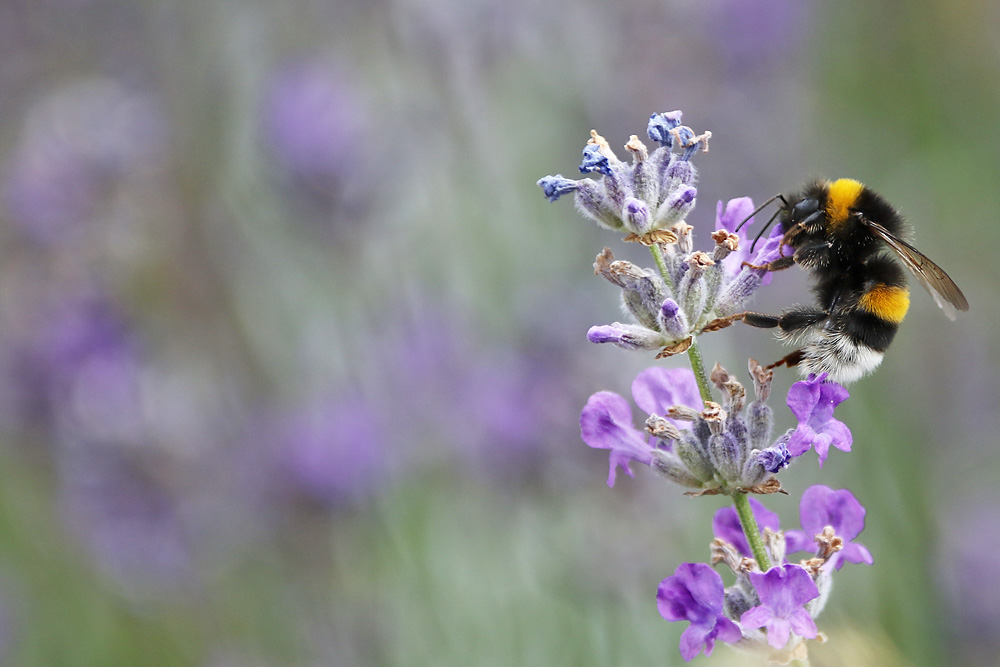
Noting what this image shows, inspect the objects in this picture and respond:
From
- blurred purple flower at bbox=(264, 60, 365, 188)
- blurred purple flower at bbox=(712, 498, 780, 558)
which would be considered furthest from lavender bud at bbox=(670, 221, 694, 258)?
blurred purple flower at bbox=(264, 60, 365, 188)

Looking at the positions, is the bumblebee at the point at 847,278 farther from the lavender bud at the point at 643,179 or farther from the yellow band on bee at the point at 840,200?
the lavender bud at the point at 643,179

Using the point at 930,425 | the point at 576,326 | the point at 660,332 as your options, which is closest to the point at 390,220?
the point at 576,326

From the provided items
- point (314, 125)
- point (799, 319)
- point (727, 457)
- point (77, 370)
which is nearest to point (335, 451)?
point (77, 370)

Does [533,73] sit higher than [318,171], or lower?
higher

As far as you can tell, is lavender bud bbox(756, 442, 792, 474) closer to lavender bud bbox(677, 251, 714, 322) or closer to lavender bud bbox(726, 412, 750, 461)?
lavender bud bbox(726, 412, 750, 461)

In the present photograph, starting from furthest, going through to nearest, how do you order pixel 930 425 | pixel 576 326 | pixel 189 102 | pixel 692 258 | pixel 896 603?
pixel 189 102
pixel 930 425
pixel 576 326
pixel 896 603
pixel 692 258

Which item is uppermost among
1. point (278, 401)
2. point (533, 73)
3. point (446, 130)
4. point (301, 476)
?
point (533, 73)

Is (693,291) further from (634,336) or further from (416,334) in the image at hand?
(416,334)

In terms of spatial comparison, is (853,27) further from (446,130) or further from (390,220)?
(390,220)
